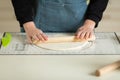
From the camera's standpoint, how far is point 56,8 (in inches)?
40.1

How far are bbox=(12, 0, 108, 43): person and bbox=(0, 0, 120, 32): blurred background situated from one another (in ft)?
2.68

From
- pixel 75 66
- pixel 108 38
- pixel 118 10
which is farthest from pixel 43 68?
pixel 118 10

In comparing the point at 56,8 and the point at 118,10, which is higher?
the point at 56,8

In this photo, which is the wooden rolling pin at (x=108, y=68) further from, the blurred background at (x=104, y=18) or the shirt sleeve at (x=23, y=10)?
the blurred background at (x=104, y=18)

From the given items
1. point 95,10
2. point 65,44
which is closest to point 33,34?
point 65,44

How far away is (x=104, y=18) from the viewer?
6.14ft

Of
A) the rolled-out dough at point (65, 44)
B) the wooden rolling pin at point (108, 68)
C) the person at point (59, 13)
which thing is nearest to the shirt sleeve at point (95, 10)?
→ the person at point (59, 13)

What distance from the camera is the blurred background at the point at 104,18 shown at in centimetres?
183

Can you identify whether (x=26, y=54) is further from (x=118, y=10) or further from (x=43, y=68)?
(x=118, y=10)

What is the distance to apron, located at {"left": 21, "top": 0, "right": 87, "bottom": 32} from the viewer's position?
102 cm

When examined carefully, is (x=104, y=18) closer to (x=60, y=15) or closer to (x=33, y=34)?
(x=60, y=15)

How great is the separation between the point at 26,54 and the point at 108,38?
306 millimetres

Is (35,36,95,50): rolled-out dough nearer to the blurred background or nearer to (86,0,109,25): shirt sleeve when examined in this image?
(86,0,109,25): shirt sleeve

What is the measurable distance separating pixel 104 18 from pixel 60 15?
0.90 meters
